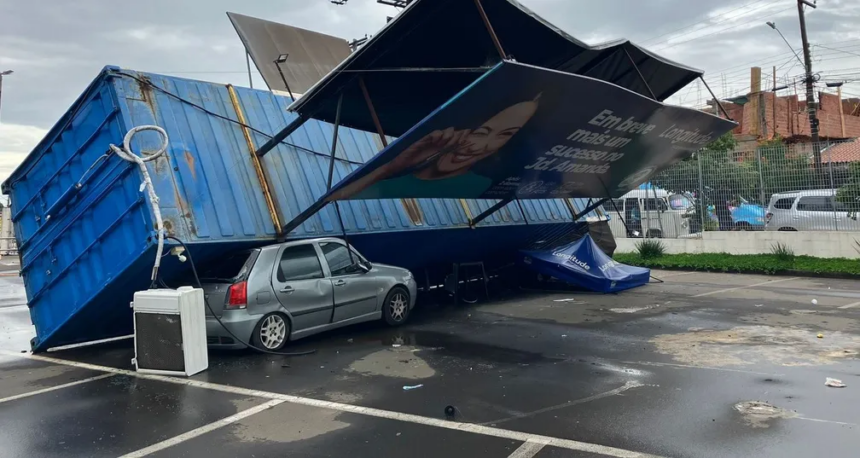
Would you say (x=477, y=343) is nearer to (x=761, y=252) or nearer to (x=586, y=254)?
(x=586, y=254)

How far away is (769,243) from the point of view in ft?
58.7

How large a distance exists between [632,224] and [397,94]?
49.5ft

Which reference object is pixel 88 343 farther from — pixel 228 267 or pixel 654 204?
pixel 654 204

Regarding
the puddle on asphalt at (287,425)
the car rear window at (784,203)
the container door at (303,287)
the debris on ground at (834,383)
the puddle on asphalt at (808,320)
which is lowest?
the puddle on asphalt at (808,320)

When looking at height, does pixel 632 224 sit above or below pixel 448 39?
below

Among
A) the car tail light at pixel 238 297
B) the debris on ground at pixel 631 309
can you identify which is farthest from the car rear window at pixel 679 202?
the car tail light at pixel 238 297

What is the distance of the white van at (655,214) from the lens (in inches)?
800

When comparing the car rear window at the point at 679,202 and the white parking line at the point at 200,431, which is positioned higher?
the car rear window at the point at 679,202

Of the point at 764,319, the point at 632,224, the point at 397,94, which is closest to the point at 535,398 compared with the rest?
the point at 397,94

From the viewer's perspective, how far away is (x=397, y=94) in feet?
30.3

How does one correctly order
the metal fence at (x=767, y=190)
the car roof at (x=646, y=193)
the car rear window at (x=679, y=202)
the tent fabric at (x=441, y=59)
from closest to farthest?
the tent fabric at (x=441, y=59) → the metal fence at (x=767, y=190) → the car rear window at (x=679, y=202) → the car roof at (x=646, y=193)

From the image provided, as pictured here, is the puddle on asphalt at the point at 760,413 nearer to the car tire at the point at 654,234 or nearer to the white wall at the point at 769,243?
the white wall at the point at 769,243

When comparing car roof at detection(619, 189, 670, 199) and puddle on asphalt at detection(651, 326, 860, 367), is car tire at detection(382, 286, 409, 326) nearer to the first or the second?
puddle on asphalt at detection(651, 326, 860, 367)

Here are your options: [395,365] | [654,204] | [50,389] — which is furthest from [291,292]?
[654,204]
